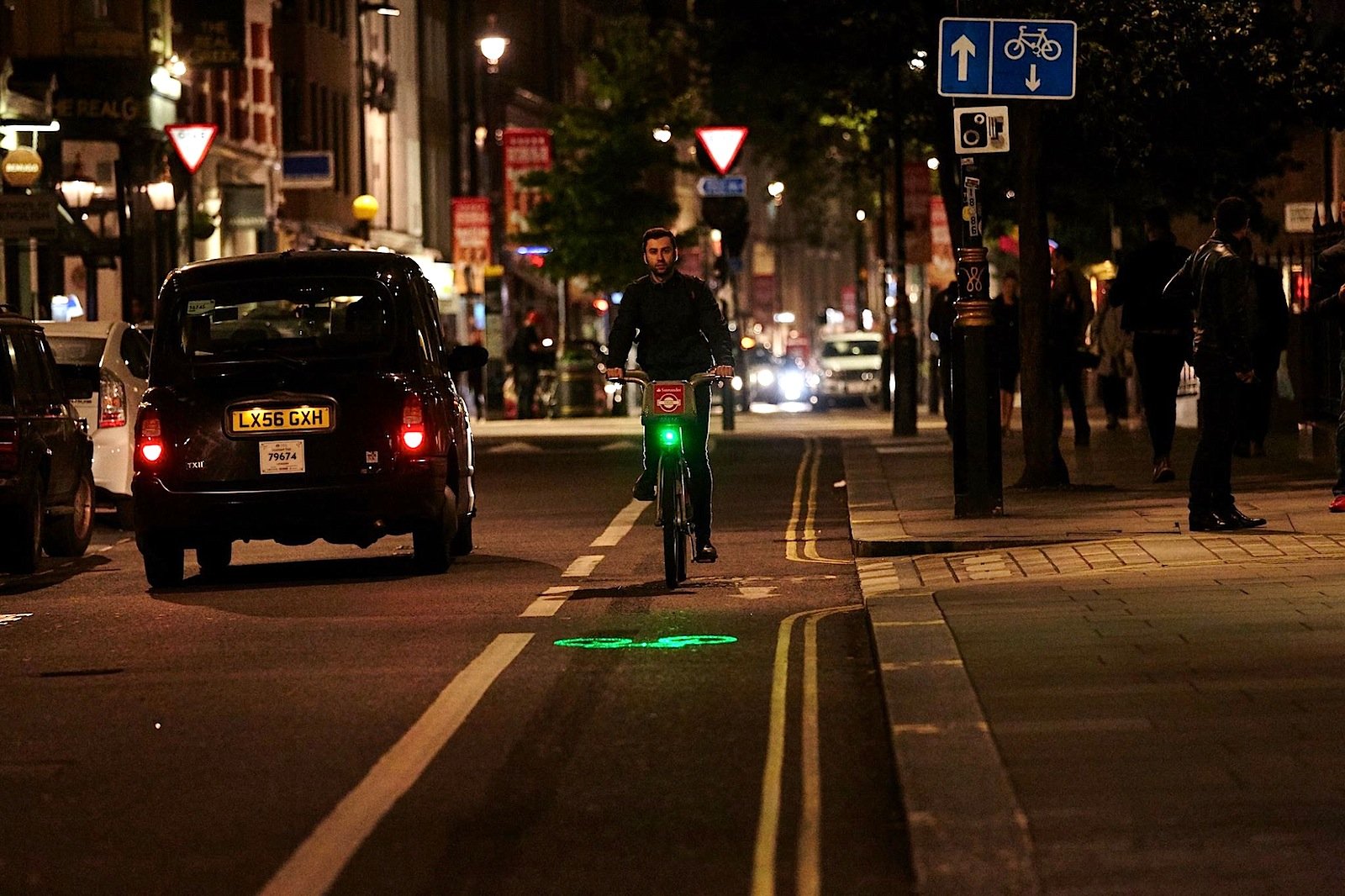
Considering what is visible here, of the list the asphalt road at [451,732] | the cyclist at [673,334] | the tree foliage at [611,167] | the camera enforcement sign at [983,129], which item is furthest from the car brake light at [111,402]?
the tree foliage at [611,167]

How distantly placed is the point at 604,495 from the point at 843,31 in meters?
8.61

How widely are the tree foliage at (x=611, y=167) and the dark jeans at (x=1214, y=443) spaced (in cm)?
4977

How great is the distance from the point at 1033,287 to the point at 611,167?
157ft

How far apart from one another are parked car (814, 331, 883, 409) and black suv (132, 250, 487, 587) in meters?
43.0

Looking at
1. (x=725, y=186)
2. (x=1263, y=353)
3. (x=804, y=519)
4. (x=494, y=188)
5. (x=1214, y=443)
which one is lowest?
(x=804, y=519)

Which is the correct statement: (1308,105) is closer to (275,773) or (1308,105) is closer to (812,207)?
(275,773)

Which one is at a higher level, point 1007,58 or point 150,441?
point 1007,58

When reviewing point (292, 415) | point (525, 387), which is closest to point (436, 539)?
point (292, 415)

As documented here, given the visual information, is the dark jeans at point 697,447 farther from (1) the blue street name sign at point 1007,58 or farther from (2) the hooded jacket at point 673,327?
(1) the blue street name sign at point 1007,58

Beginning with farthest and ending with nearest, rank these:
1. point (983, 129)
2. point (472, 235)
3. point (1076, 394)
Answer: point (472, 235)
point (1076, 394)
point (983, 129)

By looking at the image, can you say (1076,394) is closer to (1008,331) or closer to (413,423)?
(1008,331)

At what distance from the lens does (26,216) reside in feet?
107

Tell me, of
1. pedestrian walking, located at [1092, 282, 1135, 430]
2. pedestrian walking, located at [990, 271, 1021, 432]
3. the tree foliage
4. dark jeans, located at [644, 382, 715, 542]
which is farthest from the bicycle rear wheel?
the tree foliage

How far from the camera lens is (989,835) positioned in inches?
272
